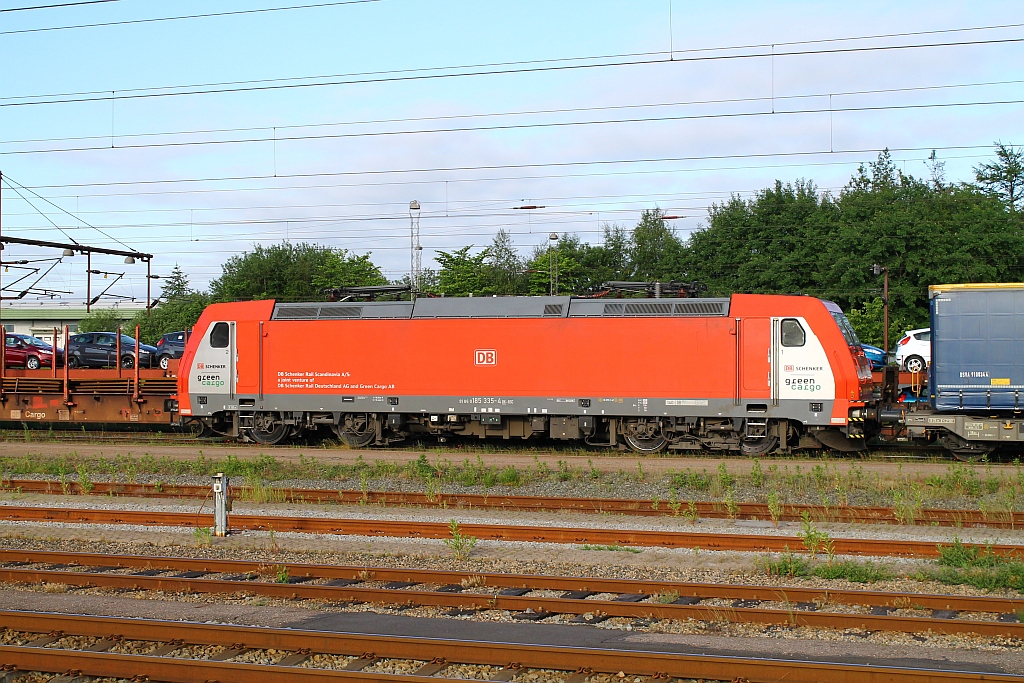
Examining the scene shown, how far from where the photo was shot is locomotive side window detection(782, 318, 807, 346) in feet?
58.5

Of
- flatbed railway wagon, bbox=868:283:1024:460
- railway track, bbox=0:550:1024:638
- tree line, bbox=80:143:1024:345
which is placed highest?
tree line, bbox=80:143:1024:345

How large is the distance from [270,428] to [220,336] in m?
2.51

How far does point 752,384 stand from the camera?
18.0 meters

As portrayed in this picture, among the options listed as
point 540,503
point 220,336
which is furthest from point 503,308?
point 540,503

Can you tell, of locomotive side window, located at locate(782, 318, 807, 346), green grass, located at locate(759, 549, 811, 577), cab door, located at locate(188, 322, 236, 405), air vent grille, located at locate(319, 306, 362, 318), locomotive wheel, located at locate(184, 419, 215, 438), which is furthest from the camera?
locomotive wheel, located at locate(184, 419, 215, 438)

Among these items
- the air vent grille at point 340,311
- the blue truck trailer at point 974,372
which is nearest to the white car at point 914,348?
the blue truck trailer at point 974,372

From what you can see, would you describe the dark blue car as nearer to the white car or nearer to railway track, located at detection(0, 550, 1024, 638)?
the white car

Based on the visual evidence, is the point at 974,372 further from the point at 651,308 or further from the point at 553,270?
the point at 553,270

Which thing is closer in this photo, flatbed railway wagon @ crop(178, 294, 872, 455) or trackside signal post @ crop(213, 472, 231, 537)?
trackside signal post @ crop(213, 472, 231, 537)

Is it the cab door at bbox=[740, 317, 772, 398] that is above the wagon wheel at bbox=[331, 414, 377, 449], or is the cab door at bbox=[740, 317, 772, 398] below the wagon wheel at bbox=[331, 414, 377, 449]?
above

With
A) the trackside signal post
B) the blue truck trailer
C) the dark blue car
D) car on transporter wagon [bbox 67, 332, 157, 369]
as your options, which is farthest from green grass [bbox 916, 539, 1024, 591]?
car on transporter wagon [bbox 67, 332, 157, 369]

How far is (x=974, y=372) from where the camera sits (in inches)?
669

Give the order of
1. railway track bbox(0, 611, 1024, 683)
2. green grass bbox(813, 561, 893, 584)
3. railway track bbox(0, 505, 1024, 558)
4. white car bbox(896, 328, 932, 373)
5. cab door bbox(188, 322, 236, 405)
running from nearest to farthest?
1. railway track bbox(0, 611, 1024, 683)
2. green grass bbox(813, 561, 893, 584)
3. railway track bbox(0, 505, 1024, 558)
4. cab door bbox(188, 322, 236, 405)
5. white car bbox(896, 328, 932, 373)

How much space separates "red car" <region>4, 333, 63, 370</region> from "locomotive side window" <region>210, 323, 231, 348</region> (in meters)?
9.86
